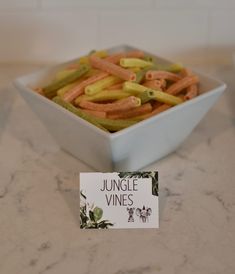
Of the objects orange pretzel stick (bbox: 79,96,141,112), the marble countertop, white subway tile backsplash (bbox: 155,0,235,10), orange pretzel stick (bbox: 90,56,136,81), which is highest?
white subway tile backsplash (bbox: 155,0,235,10)

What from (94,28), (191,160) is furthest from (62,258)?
(94,28)

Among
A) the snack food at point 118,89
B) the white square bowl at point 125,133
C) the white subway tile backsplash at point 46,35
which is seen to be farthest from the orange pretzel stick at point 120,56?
the white subway tile backsplash at point 46,35

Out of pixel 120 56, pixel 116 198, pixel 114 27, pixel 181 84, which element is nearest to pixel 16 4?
pixel 114 27

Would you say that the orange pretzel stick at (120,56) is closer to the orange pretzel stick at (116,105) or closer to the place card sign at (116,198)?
the orange pretzel stick at (116,105)

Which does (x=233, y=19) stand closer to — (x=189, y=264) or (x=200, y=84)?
(x=200, y=84)

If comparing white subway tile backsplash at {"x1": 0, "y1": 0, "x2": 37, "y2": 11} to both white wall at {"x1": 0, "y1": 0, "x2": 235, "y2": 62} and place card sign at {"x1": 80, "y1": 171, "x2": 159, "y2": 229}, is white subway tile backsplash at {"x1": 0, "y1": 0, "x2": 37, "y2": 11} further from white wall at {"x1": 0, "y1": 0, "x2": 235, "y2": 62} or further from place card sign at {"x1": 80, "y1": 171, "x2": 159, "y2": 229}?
place card sign at {"x1": 80, "y1": 171, "x2": 159, "y2": 229}

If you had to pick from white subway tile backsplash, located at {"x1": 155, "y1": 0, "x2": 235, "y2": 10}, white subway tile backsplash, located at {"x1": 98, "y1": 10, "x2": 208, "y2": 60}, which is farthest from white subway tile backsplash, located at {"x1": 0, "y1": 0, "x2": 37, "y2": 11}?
white subway tile backsplash, located at {"x1": 155, "y1": 0, "x2": 235, "y2": 10}
